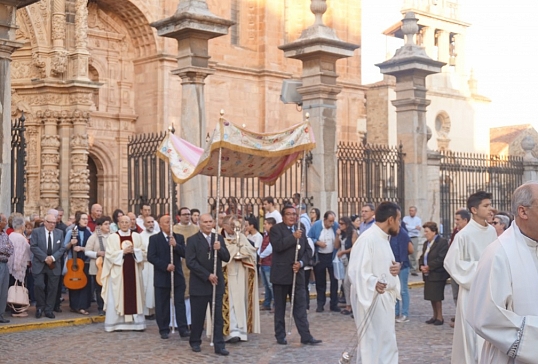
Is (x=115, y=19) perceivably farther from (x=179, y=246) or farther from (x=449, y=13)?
(x=449, y=13)

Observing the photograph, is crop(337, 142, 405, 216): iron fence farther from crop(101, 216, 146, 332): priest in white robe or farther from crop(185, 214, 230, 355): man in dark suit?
crop(185, 214, 230, 355): man in dark suit

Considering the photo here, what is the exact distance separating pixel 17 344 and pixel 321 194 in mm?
7718

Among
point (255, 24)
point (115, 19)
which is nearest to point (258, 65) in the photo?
point (255, 24)

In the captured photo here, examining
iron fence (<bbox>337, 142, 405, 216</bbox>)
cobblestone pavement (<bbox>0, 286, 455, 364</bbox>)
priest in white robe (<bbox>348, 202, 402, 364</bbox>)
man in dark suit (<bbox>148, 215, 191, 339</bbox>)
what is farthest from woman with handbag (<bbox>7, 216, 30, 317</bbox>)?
iron fence (<bbox>337, 142, 405, 216</bbox>)

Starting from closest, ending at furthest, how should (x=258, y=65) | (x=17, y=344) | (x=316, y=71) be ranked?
1. (x=17, y=344)
2. (x=316, y=71)
3. (x=258, y=65)

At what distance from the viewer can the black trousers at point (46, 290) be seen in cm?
1318

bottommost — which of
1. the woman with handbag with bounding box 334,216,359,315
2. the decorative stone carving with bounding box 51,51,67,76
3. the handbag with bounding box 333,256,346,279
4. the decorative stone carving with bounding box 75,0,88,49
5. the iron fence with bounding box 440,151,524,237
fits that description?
the handbag with bounding box 333,256,346,279

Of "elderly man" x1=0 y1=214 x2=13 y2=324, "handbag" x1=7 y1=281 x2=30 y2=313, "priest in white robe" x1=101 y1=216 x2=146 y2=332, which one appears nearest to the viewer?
"priest in white robe" x1=101 y1=216 x2=146 y2=332

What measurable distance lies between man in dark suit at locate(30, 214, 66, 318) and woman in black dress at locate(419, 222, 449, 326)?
5803 millimetres

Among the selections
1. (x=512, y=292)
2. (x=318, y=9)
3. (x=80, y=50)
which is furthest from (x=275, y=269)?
(x=80, y=50)

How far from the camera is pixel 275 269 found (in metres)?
11.2

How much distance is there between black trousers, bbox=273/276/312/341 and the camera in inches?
425

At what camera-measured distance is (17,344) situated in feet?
36.1

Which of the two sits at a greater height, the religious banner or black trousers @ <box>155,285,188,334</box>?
the religious banner
